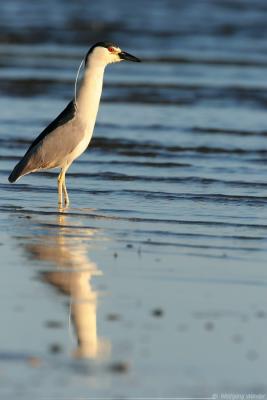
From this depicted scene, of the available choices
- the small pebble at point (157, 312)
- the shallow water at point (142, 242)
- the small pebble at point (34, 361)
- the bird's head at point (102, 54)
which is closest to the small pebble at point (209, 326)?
the shallow water at point (142, 242)

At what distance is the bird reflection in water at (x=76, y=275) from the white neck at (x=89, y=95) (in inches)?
61.1

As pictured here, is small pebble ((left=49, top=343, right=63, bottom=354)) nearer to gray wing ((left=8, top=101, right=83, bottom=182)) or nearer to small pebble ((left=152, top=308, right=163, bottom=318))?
small pebble ((left=152, top=308, right=163, bottom=318))

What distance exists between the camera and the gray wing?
35.1ft

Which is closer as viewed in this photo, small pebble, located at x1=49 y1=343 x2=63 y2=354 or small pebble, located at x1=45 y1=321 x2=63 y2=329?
small pebble, located at x1=49 y1=343 x2=63 y2=354

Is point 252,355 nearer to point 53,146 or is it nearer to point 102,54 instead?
point 53,146

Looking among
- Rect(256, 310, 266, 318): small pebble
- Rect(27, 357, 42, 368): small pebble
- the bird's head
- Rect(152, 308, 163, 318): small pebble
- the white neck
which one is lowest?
Rect(27, 357, 42, 368): small pebble

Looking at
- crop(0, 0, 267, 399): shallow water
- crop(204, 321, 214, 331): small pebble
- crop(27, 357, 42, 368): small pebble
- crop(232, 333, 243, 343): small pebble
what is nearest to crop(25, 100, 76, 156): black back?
crop(0, 0, 267, 399): shallow water

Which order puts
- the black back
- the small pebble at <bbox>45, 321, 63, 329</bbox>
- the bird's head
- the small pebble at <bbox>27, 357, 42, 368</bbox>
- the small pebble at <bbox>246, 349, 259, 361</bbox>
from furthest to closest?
the bird's head → the black back → the small pebble at <bbox>45, 321, 63, 329</bbox> → the small pebble at <bbox>246, 349, 259, 361</bbox> → the small pebble at <bbox>27, 357, 42, 368</bbox>

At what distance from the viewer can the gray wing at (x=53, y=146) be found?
1071 cm

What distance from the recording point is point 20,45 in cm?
2461

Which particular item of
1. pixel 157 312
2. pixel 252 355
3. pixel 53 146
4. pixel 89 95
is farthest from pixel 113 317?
pixel 89 95

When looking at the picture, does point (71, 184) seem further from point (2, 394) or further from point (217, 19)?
point (217, 19)

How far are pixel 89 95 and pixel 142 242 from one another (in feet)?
9.74

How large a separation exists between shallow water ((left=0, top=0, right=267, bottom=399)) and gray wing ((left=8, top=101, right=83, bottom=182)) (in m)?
0.32
